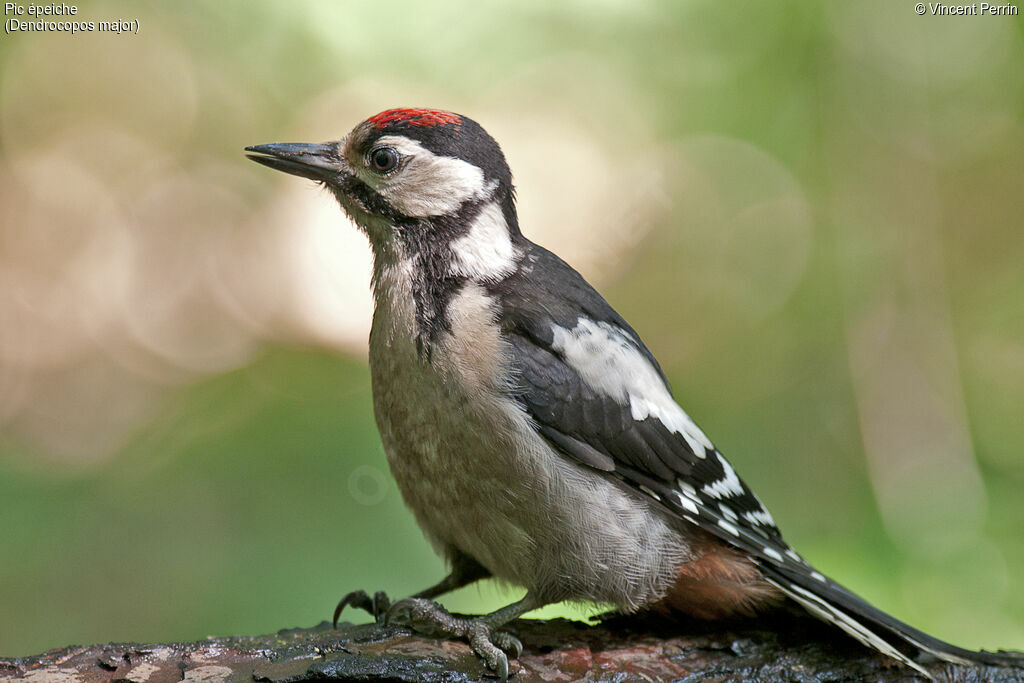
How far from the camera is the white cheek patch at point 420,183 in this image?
2.89 meters

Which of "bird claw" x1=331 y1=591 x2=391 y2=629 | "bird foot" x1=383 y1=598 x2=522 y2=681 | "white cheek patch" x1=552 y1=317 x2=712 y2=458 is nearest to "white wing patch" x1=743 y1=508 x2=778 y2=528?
"white cheek patch" x1=552 y1=317 x2=712 y2=458

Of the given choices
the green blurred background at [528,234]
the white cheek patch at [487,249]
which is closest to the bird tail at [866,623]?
the green blurred background at [528,234]

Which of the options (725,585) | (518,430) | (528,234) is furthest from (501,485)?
(528,234)

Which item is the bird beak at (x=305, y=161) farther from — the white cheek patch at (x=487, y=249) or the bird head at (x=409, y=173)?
the white cheek patch at (x=487, y=249)

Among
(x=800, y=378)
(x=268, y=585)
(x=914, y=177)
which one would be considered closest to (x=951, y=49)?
(x=914, y=177)

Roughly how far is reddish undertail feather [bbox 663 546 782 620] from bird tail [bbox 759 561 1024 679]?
55 millimetres

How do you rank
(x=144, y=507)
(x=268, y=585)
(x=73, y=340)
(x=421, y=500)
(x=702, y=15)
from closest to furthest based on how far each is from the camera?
(x=421, y=500) → (x=268, y=585) → (x=144, y=507) → (x=702, y=15) → (x=73, y=340)

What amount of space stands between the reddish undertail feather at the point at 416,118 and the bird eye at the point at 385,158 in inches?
3.3

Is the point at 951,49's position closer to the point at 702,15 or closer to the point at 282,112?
the point at 702,15

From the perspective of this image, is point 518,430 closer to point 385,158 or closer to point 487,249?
point 487,249

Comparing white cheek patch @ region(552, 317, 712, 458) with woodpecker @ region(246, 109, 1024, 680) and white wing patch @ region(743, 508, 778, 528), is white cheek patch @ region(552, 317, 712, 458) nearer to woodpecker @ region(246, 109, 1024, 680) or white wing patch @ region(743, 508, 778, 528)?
woodpecker @ region(246, 109, 1024, 680)

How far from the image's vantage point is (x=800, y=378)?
443cm

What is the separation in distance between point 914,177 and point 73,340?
4.17m

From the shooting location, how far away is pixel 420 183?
9.51 feet
